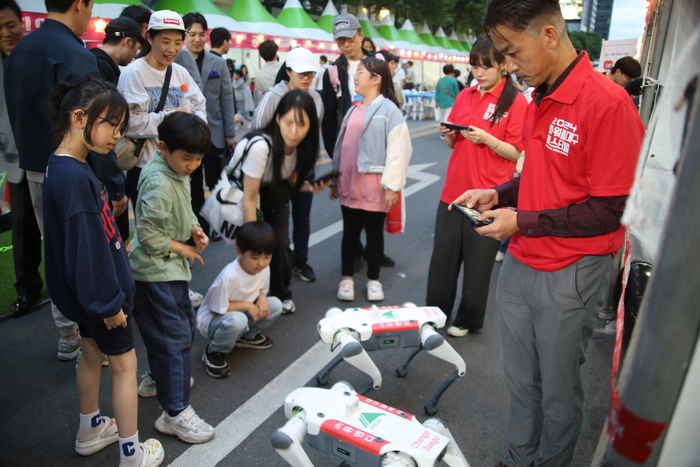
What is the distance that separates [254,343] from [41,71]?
6.43 feet

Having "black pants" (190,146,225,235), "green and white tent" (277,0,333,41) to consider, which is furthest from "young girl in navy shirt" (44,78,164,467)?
"green and white tent" (277,0,333,41)

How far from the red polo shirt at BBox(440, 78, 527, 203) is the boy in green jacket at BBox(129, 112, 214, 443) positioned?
1588 millimetres

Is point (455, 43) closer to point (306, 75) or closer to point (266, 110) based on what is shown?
point (306, 75)

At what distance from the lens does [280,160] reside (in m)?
3.27

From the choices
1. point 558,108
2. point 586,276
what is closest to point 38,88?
point 558,108

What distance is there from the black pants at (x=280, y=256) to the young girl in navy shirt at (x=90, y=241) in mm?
1577

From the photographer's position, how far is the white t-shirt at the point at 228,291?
294 centimetres

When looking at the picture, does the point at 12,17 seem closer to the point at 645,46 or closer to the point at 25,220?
the point at 25,220

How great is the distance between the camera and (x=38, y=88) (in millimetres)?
2645

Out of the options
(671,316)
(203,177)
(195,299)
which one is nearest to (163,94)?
(203,177)

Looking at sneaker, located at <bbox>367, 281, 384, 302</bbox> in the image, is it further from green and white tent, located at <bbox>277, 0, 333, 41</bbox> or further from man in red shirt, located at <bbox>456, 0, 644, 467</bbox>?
green and white tent, located at <bbox>277, 0, 333, 41</bbox>

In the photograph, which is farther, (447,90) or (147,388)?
(447,90)

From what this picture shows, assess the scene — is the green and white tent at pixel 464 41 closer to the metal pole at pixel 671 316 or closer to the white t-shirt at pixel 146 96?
the white t-shirt at pixel 146 96

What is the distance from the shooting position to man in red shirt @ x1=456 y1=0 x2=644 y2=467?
5.31ft
